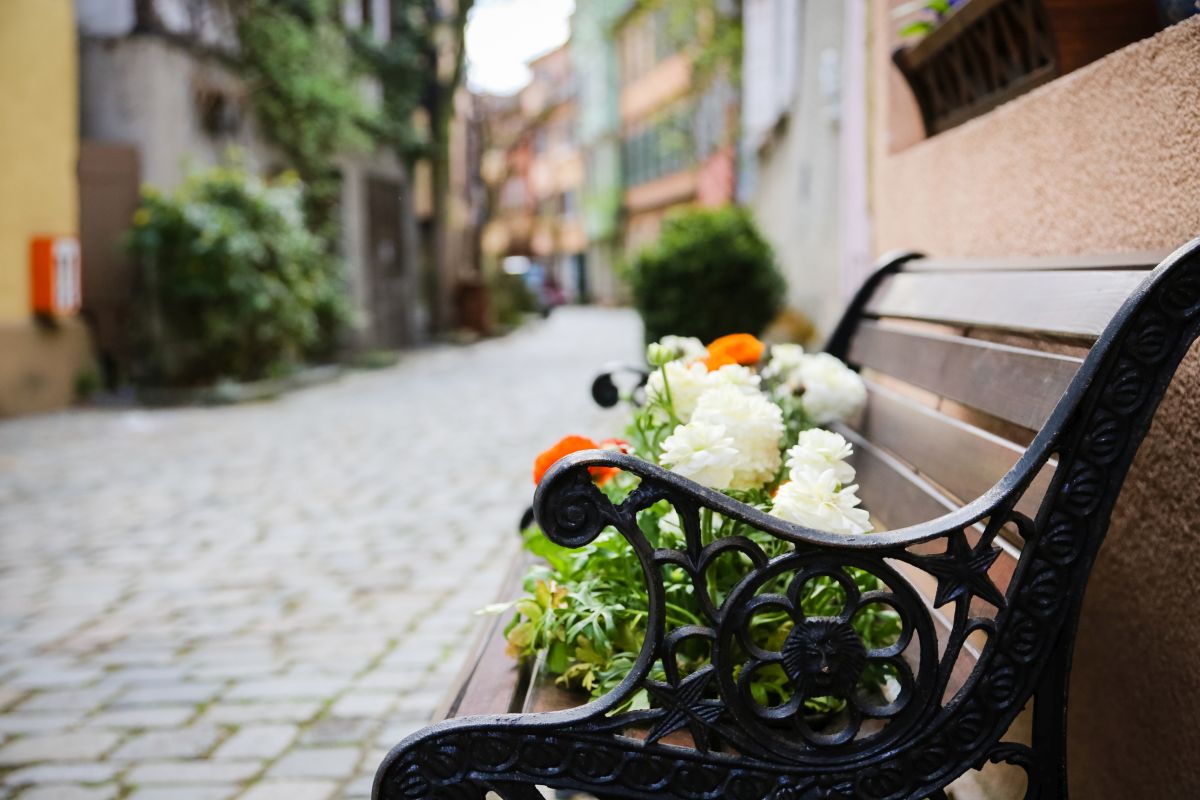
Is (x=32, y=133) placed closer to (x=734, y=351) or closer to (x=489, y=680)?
(x=734, y=351)

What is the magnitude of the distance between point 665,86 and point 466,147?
12.4 m

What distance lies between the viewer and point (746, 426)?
1.86 metres

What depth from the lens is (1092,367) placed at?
1.43m

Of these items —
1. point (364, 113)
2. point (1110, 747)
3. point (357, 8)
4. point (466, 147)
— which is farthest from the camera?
point (466, 147)

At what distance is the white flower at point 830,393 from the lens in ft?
8.24

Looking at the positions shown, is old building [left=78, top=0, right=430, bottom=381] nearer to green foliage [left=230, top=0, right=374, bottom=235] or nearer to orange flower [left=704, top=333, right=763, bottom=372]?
green foliage [left=230, top=0, right=374, bottom=235]

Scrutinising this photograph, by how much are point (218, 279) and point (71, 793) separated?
9.04 metres

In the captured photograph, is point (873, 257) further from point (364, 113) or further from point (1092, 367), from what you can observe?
point (364, 113)

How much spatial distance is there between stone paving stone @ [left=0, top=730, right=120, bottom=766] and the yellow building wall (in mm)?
7976

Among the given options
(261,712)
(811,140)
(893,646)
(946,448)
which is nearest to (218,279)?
(811,140)

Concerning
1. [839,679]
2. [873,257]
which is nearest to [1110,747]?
[839,679]

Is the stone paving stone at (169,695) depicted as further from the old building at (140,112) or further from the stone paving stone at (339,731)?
the old building at (140,112)

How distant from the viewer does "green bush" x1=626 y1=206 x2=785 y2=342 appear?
9.36 m

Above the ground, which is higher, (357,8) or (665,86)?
(665,86)
